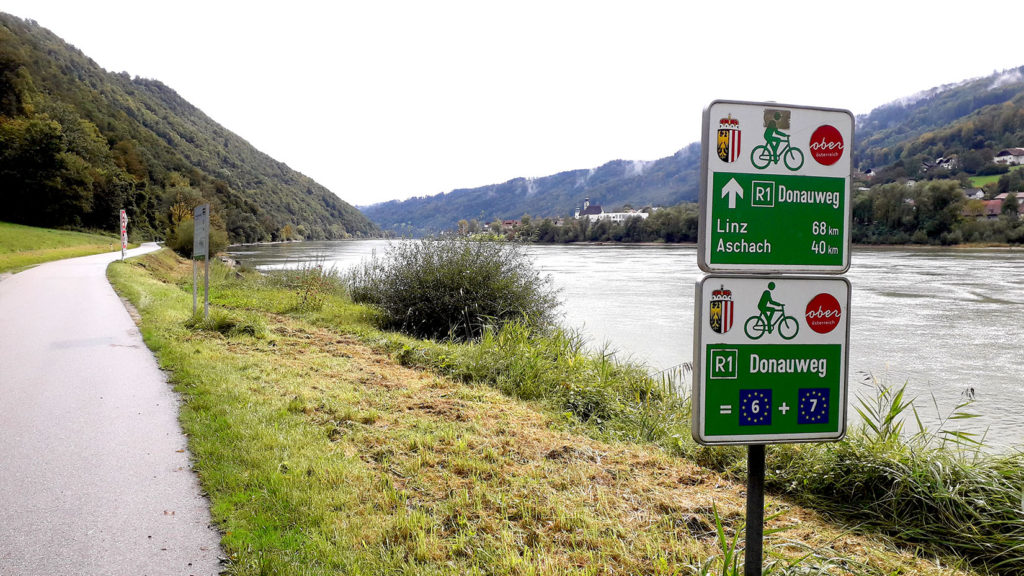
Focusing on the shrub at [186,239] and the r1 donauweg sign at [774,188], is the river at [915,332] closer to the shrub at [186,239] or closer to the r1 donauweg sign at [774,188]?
the r1 donauweg sign at [774,188]

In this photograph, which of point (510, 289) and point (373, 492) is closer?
point (373, 492)

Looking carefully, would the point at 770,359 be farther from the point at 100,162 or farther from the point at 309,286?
the point at 100,162

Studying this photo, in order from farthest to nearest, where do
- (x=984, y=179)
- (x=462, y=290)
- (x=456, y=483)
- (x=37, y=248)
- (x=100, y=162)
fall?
(x=984, y=179)
(x=100, y=162)
(x=37, y=248)
(x=462, y=290)
(x=456, y=483)

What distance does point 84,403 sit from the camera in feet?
18.7

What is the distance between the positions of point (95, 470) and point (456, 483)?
8.18ft

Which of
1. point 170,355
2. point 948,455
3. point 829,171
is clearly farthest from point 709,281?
point 170,355

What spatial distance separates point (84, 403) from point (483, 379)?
4122 mm

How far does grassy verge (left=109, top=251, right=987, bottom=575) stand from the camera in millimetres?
2924

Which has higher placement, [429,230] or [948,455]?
[429,230]

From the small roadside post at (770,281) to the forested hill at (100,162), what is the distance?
1991 inches

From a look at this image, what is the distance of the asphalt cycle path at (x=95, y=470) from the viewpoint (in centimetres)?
298

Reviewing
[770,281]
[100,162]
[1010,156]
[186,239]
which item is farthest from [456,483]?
[1010,156]

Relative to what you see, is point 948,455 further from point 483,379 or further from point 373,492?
point 483,379

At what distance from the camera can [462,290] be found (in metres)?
11.9
